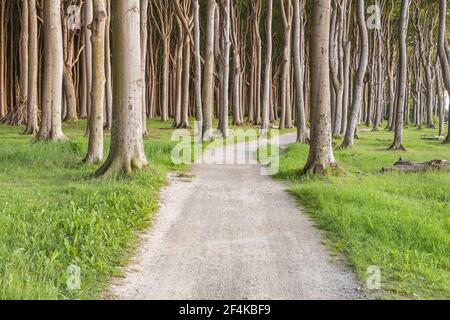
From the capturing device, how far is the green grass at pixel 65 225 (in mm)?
4520

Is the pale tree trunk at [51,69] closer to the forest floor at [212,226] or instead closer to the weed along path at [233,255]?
the forest floor at [212,226]

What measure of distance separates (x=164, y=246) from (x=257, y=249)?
3.81 feet

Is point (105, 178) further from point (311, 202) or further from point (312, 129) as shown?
point (312, 129)

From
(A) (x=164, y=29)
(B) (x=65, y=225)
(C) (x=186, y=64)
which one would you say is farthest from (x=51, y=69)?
(A) (x=164, y=29)

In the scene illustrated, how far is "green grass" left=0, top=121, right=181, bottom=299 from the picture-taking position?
452 cm

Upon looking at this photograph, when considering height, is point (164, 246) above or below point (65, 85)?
below

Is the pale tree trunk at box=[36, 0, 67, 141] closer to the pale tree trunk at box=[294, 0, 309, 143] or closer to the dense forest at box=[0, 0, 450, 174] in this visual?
the dense forest at box=[0, 0, 450, 174]

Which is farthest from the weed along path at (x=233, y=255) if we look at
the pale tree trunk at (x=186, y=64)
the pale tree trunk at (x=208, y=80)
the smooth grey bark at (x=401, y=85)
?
the pale tree trunk at (x=186, y=64)

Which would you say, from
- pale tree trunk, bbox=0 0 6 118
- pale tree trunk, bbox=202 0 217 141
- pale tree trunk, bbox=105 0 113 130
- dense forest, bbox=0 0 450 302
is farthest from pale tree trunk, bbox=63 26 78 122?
pale tree trunk, bbox=202 0 217 141

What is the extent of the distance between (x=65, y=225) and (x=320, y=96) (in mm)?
7278

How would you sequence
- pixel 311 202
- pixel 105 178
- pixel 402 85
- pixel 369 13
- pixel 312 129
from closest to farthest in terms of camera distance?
pixel 311 202, pixel 105 178, pixel 312 129, pixel 402 85, pixel 369 13

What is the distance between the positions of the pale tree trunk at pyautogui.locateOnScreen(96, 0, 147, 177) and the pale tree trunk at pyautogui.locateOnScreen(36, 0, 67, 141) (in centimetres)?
543

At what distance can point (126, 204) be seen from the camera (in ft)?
24.4

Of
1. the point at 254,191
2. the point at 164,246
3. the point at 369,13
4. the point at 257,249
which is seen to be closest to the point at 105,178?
the point at 254,191
